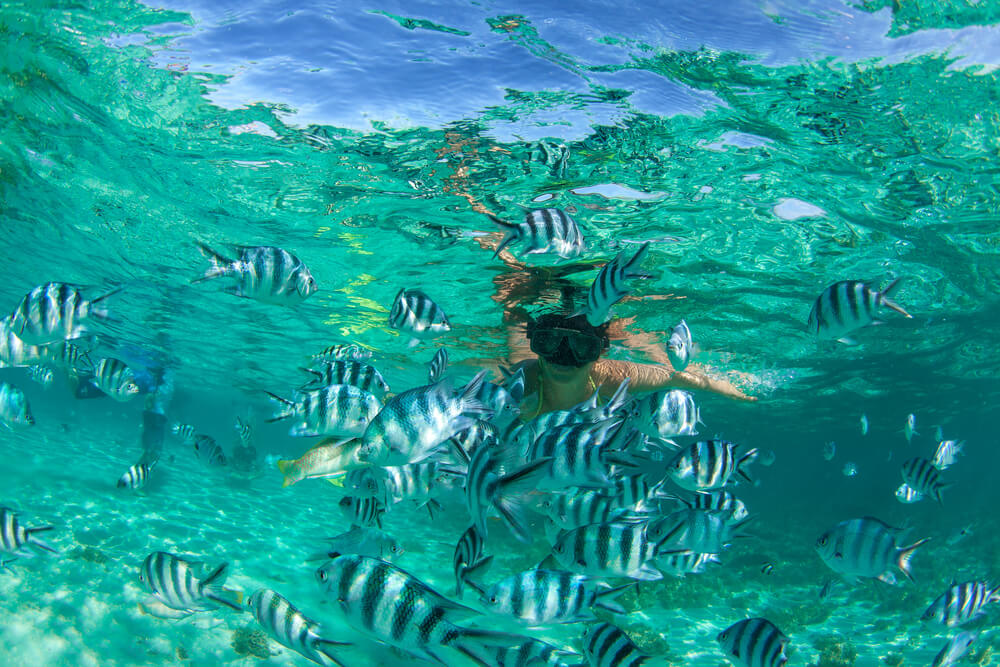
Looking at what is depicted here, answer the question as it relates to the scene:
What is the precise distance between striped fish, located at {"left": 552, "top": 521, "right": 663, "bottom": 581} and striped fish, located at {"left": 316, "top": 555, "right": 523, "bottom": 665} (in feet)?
5.63

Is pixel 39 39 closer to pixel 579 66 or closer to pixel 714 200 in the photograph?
pixel 579 66

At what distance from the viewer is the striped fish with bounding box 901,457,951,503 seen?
797 cm

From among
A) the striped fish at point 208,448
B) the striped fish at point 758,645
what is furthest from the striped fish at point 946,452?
the striped fish at point 208,448

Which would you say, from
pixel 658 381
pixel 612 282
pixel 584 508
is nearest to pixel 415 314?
pixel 612 282

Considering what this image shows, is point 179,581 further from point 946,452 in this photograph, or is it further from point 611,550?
point 946,452

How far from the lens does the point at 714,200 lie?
10320 millimetres

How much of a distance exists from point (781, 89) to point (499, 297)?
31.6ft

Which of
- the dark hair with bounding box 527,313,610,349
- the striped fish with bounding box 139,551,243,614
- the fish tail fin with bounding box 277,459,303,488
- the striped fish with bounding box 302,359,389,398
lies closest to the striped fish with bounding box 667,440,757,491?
the striped fish with bounding box 302,359,389,398

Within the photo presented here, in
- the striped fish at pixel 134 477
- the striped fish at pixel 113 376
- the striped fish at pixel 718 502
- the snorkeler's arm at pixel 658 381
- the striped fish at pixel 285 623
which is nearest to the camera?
the striped fish at pixel 285 623

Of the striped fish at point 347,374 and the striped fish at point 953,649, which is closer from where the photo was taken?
the striped fish at point 347,374

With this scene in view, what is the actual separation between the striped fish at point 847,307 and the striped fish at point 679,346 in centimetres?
133

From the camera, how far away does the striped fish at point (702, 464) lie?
481cm

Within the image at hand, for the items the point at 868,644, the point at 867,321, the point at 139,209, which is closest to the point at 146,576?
the point at 867,321

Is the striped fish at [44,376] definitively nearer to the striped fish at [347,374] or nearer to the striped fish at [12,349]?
the striped fish at [12,349]
